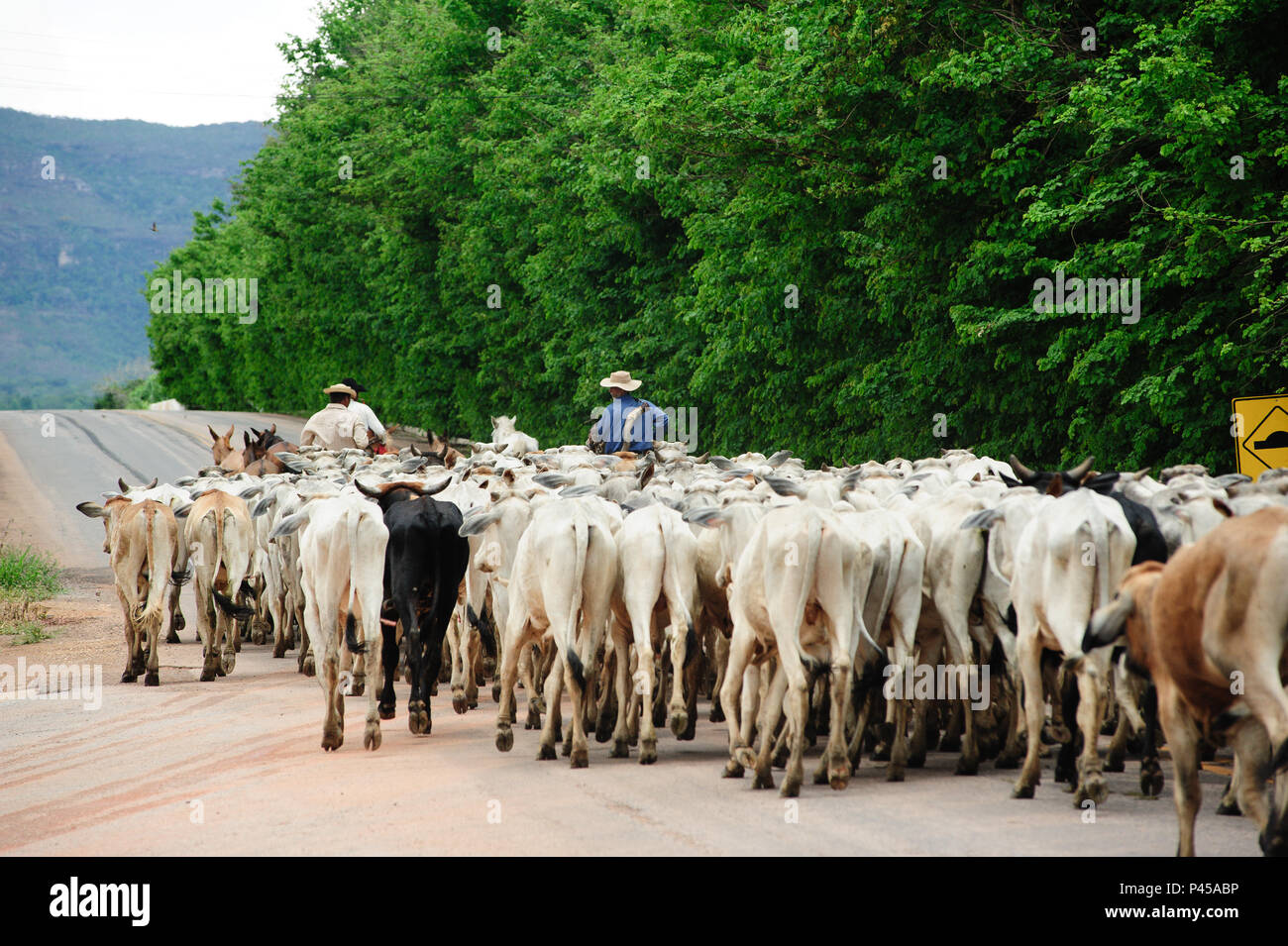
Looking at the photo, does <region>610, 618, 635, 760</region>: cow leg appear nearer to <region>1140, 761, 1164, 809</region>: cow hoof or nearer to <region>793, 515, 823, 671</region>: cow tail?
<region>793, 515, 823, 671</region>: cow tail

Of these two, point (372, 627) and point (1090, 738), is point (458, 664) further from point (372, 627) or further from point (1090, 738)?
point (1090, 738)

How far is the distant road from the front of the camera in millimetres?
30938

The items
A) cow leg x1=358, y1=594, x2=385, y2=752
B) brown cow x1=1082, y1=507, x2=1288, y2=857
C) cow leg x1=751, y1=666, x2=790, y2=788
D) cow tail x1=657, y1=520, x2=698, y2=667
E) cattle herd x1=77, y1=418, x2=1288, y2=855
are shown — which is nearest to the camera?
brown cow x1=1082, y1=507, x2=1288, y2=857

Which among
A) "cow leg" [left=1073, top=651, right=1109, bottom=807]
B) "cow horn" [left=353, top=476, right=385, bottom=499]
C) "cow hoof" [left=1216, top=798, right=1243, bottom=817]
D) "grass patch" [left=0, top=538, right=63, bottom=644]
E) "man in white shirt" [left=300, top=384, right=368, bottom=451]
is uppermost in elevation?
"man in white shirt" [left=300, top=384, right=368, bottom=451]

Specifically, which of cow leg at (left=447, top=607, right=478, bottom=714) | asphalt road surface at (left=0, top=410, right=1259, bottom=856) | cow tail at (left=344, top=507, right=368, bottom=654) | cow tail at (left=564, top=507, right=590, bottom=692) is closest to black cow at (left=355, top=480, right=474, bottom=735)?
cow tail at (left=344, top=507, right=368, bottom=654)

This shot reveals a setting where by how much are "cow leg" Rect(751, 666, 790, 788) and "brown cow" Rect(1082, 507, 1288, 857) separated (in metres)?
2.65

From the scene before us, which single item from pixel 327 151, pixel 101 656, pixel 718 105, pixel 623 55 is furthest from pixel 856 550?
pixel 327 151

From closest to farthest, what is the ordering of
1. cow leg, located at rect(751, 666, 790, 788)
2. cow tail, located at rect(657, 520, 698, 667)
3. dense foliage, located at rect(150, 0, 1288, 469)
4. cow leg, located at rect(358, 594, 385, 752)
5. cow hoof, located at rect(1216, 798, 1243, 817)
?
1. cow hoof, located at rect(1216, 798, 1243, 817)
2. cow leg, located at rect(751, 666, 790, 788)
3. cow tail, located at rect(657, 520, 698, 667)
4. cow leg, located at rect(358, 594, 385, 752)
5. dense foliage, located at rect(150, 0, 1288, 469)

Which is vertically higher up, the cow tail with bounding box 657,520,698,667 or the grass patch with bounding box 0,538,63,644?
the cow tail with bounding box 657,520,698,667

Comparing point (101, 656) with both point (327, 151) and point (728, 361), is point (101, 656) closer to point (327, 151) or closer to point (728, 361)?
Answer: point (728, 361)

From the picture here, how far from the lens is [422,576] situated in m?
11.5

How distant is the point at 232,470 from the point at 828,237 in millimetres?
10548

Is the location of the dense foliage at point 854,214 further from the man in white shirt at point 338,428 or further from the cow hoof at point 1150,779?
the cow hoof at point 1150,779

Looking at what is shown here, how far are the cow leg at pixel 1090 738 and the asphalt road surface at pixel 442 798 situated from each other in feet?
0.45
